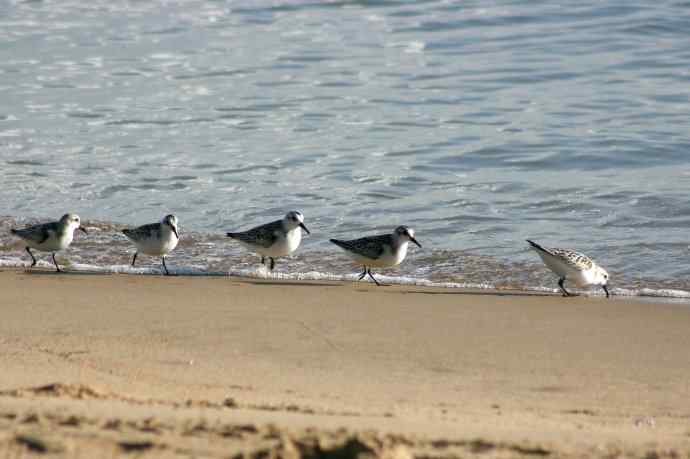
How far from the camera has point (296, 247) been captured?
1097 cm

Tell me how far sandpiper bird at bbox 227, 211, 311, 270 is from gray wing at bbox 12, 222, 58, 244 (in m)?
1.57

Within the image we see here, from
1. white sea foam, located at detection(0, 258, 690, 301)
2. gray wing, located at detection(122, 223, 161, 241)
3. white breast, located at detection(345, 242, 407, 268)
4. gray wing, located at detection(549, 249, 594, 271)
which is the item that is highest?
gray wing, located at detection(122, 223, 161, 241)

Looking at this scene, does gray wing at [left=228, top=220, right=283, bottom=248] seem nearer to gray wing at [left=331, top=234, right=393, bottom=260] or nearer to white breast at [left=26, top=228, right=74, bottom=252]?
gray wing at [left=331, top=234, right=393, bottom=260]

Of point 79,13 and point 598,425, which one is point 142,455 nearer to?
point 598,425

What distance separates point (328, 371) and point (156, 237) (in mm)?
4169

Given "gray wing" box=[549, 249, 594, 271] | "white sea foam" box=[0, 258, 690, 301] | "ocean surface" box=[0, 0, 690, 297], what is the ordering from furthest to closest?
"ocean surface" box=[0, 0, 690, 297] → "white sea foam" box=[0, 258, 690, 301] → "gray wing" box=[549, 249, 594, 271]

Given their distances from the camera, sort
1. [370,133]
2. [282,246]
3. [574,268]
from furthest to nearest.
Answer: [370,133], [282,246], [574,268]

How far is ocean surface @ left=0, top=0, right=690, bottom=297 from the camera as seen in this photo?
38.4 feet

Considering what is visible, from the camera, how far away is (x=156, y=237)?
1060cm

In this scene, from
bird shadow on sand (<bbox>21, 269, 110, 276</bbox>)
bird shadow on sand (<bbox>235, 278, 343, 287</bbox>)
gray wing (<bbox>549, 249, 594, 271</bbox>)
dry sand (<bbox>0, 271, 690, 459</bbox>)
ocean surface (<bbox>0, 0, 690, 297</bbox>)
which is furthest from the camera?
ocean surface (<bbox>0, 0, 690, 297</bbox>)

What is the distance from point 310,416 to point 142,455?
107 cm

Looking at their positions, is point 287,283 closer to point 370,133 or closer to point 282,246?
point 282,246

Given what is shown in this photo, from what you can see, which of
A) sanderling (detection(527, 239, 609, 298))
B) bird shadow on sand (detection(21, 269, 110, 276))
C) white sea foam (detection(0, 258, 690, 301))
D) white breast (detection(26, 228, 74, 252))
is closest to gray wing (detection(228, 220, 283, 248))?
white sea foam (detection(0, 258, 690, 301))

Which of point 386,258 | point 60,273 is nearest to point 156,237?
point 60,273
